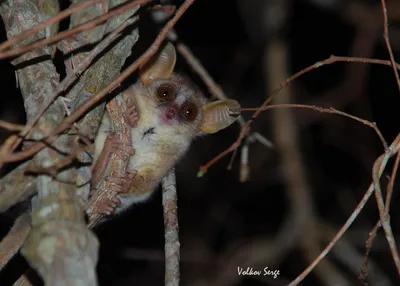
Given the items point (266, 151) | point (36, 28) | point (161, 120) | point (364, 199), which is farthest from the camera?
point (266, 151)

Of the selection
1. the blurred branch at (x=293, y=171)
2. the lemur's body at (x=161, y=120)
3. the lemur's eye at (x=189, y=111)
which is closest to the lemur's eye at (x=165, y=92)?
the lemur's body at (x=161, y=120)

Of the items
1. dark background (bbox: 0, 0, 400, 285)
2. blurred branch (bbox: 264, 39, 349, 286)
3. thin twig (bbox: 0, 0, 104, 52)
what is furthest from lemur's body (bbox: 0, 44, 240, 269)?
dark background (bbox: 0, 0, 400, 285)

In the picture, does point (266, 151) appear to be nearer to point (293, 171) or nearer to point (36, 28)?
A: point (293, 171)

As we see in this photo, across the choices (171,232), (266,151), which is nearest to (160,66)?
(171,232)

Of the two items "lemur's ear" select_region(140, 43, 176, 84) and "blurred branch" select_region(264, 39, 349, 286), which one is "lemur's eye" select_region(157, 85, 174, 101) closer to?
"lemur's ear" select_region(140, 43, 176, 84)

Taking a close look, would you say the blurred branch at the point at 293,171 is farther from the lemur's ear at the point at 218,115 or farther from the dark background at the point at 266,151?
→ the lemur's ear at the point at 218,115

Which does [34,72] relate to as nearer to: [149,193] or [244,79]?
[149,193]
